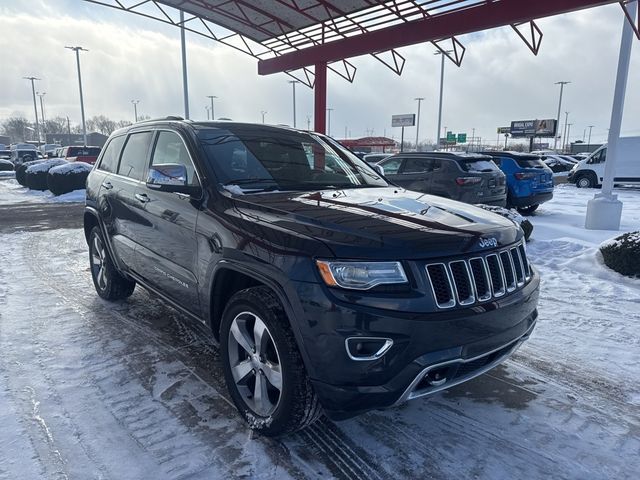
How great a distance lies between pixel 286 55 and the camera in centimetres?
1478

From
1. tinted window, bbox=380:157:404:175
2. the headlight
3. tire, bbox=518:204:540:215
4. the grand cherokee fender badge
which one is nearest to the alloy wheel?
the headlight

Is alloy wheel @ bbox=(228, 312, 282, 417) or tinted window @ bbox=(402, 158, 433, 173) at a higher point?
tinted window @ bbox=(402, 158, 433, 173)

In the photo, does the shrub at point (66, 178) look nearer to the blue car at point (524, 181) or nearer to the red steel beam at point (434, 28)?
the red steel beam at point (434, 28)

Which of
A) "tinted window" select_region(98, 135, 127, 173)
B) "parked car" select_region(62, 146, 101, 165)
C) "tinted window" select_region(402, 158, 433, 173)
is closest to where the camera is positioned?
"tinted window" select_region(98, 135, 127, 173)

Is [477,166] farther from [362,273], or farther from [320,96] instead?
[362,273]

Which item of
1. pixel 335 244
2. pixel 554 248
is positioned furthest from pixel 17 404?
pixel 554 248

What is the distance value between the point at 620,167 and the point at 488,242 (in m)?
20.8

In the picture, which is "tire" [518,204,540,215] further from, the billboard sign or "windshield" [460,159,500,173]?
the billboard sign

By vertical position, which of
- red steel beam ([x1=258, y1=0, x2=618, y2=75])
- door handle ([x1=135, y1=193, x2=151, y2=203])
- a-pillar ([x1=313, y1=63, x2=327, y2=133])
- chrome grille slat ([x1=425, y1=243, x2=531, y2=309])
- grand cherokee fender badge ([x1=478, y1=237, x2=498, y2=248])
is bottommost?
chrome grille slat ([x1=425, y1=243, x2=531, y2=309])

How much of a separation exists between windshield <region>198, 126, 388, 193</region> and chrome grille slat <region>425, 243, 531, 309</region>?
4.57 ft

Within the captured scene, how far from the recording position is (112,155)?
15.8 ft

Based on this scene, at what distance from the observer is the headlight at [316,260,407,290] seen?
2.12m

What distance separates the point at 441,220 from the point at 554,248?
5.74 metres

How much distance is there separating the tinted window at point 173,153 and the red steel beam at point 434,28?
818 centimetres
